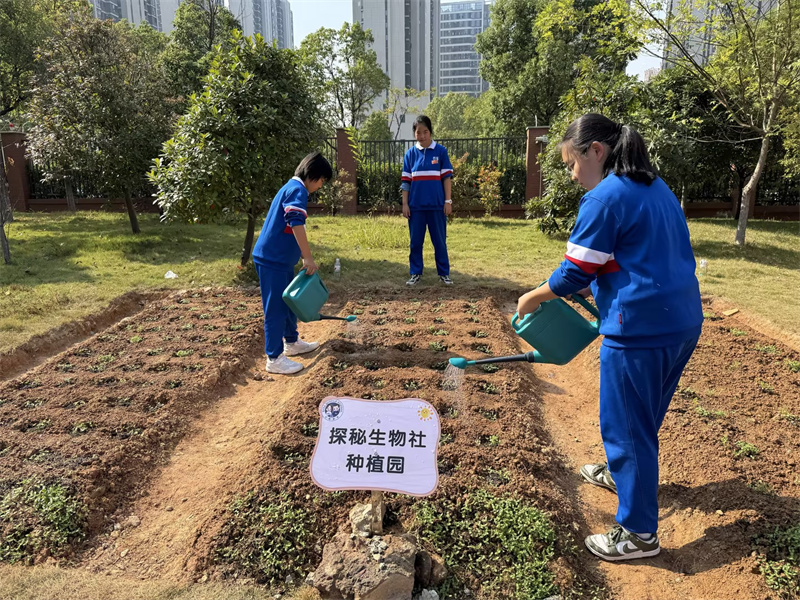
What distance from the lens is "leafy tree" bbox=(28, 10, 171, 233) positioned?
372 inches

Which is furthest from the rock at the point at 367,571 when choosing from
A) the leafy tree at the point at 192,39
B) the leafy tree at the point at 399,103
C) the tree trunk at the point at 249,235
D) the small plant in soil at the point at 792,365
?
the leafy tree at the point at 399,103

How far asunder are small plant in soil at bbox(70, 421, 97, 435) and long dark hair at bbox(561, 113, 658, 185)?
319cm

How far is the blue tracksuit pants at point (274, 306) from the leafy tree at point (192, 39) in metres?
13.5

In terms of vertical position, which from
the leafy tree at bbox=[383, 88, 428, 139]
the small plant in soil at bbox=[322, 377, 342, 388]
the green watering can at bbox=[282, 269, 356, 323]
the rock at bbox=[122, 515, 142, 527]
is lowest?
the rock at bbox=[122, 515, 142, 527]

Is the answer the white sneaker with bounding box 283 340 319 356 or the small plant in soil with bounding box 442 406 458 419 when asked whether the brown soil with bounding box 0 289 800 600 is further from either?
the white sneaker with bounding box 283 340 319 356

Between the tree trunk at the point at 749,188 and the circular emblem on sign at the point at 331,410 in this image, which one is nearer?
the circular emblem on sign at the point at 331,410

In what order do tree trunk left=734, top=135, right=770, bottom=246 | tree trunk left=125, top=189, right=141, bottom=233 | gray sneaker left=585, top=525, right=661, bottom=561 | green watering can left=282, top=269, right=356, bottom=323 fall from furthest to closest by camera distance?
tree trunk left=125, top=189, right=141, bottom=233, tree trunk left=734, top=135, right=770, bottom=246, green watering can left=282, top=269, right=356, bottom=323, gray sneaker left=585, top=525, right=661, bottom=561

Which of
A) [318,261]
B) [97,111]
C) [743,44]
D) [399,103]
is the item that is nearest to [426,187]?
[318,261]

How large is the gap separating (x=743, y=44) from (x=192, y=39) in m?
15.7

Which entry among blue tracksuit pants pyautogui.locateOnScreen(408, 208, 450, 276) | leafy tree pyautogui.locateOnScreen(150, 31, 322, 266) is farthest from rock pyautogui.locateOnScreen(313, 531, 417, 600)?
leafy tree pyautogui.locateOnScreen(150, 31, 322, 266)

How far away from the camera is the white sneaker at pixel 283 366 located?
4.57 m

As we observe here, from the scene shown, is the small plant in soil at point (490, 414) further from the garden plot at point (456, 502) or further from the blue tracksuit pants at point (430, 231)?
the blue tracksuit pants at point (430, 231)

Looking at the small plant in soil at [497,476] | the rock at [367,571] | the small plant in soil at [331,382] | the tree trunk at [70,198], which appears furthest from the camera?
the tree trunk at [70,198]

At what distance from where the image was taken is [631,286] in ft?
7.01
